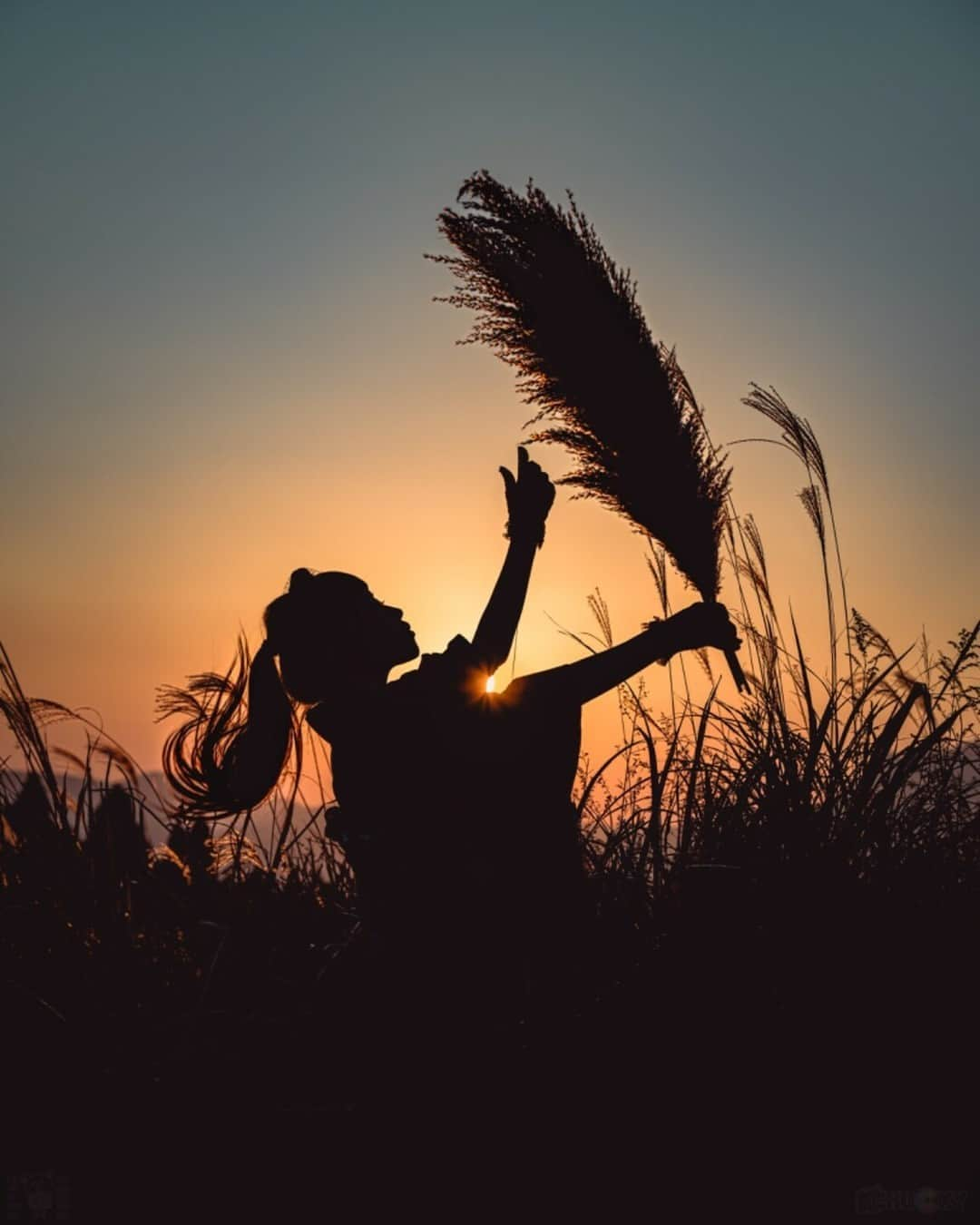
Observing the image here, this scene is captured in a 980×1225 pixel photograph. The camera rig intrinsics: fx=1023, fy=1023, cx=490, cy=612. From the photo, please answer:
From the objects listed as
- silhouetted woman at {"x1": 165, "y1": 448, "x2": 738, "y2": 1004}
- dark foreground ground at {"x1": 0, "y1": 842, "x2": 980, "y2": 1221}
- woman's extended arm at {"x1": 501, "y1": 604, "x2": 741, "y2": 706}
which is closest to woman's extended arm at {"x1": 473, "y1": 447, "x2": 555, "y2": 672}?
silhouetted woman at {"x1": 165, "y1": 448, "x2": 738, "y2": 1004}

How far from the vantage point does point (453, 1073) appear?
7.34 ft

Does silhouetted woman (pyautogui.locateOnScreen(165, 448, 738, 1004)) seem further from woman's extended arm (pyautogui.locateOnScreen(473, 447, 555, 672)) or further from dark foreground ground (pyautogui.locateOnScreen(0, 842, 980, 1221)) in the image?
dark foreground ground (pyautogui.locateOnScreen(0, 842, 980, 1221))

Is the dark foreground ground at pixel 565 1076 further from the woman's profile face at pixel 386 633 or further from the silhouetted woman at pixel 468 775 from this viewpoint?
the woman's profile face at pixel 386 633

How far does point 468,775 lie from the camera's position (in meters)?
2.43

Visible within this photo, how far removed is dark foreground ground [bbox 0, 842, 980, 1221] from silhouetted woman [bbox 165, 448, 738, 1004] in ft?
0.35

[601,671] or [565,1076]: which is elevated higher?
[601,671]

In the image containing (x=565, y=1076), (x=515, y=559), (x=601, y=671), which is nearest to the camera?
(x=565, y=1076)

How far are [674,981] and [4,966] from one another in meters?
1.72

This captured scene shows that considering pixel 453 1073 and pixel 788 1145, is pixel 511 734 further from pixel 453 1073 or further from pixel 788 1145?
pixel 788 1145

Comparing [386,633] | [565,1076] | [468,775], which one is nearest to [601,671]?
[468,775]

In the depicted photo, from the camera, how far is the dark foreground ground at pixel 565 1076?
201cm

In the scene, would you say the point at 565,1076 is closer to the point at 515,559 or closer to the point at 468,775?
the point at 468,775

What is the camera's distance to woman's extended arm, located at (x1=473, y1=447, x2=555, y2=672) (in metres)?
2.59

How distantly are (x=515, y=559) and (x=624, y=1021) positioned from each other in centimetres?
114
